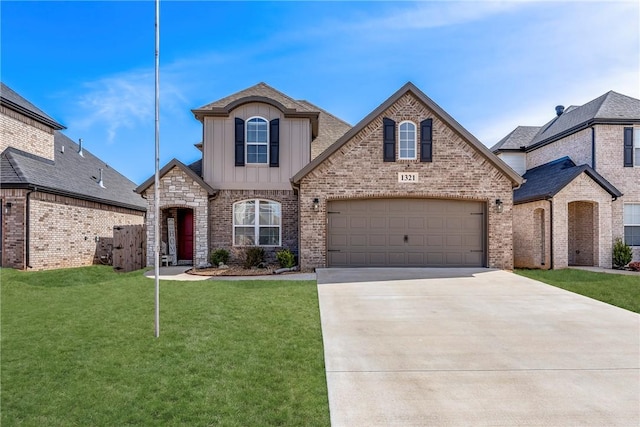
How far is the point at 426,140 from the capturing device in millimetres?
12469

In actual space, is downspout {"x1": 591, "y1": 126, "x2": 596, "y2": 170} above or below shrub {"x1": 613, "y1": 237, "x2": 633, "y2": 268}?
above

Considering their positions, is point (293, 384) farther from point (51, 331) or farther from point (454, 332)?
point (51, 331)

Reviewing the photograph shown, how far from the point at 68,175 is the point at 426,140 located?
50.6ft

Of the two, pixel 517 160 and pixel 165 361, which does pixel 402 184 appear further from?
pixel 517 160

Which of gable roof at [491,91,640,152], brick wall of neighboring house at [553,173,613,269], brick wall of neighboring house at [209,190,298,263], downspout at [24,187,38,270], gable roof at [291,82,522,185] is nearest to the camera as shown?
gable roof at [291,82,522,185]

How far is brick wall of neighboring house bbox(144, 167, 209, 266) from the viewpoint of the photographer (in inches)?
537

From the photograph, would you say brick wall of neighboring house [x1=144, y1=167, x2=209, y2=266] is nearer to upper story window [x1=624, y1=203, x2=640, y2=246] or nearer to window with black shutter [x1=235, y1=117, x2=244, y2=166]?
window with black shutter [x1=235, y1=117, x2=244, y2=166]

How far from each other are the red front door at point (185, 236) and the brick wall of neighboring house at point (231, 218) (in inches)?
59.7

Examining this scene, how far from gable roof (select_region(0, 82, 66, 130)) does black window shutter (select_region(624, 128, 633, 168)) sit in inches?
947

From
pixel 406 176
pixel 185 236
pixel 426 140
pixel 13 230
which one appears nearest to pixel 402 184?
pixel 406 176

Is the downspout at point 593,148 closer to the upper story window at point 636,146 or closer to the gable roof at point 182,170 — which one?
the upper story window at point 636,146

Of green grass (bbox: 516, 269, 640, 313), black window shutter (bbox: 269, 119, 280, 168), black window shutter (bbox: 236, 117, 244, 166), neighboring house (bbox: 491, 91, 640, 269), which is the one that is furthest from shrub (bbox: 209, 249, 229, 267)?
neighboring house (bbox: 491, 91, 640, 269)

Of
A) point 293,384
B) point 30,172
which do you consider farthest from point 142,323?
point 30,172

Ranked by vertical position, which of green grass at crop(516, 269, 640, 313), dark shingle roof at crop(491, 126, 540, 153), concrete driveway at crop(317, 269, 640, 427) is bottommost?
concrete driveway at crop(317, 269, 640, 427)
